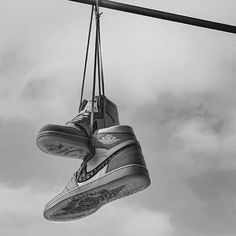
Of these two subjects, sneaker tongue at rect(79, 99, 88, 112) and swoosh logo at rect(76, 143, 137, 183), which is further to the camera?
sneaker tongue at rect(79, 99, 88, 112)

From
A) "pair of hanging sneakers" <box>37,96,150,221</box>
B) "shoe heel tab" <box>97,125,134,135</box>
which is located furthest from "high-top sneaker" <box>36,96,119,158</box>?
"shoe heel tab" <box>97,125,134,135</box>

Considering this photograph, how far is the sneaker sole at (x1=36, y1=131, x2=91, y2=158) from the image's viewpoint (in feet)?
11.1

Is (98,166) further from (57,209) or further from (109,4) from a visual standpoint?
(109,4)

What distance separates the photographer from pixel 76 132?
3.45m

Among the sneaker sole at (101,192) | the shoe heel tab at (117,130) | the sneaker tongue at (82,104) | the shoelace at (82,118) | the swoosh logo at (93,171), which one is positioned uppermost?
the sneaker tongue at (82,104)

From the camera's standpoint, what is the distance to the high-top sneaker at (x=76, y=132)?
11.1 ft

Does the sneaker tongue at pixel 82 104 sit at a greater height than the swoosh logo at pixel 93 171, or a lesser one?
greater

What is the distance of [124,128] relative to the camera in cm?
349

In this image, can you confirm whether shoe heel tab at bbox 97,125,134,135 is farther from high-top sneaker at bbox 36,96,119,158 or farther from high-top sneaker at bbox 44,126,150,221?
high-top sneaker at bbox 36,96,119,158

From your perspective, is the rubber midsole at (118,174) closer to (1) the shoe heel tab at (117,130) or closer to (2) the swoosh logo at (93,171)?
(2) the swoosh logo at (93,171)

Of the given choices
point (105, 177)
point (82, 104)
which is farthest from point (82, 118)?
point (105, 177)

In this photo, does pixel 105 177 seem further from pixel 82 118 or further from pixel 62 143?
pixel 82 118

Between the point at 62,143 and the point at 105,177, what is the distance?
0.37 meters

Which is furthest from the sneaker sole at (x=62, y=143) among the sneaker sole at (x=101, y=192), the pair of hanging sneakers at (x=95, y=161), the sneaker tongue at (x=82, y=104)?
the sneaker tongue at (x=82, y=104)
